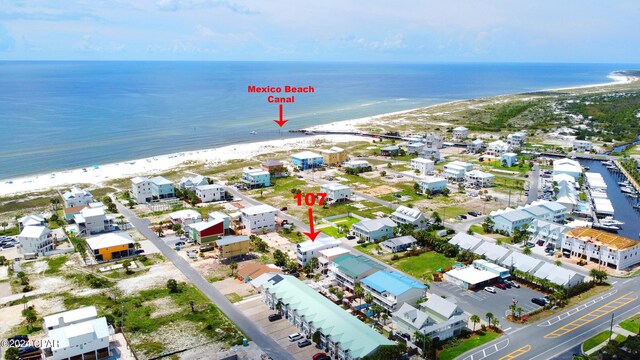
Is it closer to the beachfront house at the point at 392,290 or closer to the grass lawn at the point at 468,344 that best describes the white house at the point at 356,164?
the beachfront house at the point at 392,290

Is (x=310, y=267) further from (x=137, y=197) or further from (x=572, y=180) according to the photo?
(x=572, y=180)

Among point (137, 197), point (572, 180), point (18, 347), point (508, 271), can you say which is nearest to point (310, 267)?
point (508, 271)

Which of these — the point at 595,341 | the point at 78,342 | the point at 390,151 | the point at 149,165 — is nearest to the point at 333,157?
the point at 390,151

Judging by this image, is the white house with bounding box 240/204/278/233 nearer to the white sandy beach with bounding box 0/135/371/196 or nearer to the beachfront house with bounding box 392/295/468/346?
the beachfront house with bounding box 392/295/468/346

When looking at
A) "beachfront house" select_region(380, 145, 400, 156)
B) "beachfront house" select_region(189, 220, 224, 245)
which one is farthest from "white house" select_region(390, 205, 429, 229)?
"beachfront house" select_region(380, 145, 400, 156)

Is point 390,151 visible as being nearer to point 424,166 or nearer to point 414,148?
point 414,148

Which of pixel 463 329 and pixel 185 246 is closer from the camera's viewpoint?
pixel 463 329
